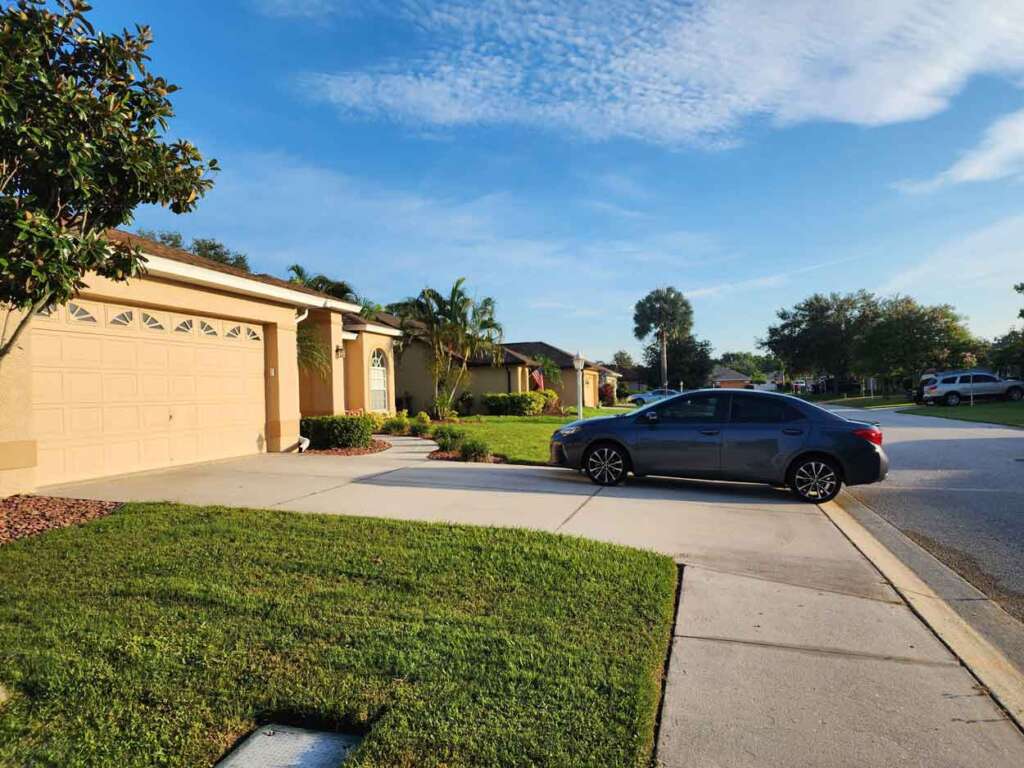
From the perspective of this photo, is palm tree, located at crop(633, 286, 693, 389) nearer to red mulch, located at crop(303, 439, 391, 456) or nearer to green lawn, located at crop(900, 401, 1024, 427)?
green lawn, located at crop(900, 401, 1024, 427)

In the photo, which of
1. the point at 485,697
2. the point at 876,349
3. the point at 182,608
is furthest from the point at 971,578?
the point at 876,349

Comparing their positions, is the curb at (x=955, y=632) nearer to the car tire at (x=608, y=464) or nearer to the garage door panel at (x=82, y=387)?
the car tire at (x=608, y=464)

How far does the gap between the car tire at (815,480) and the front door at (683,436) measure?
1.04 m

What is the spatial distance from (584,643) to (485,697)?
82cm

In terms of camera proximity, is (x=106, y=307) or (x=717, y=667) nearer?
(x=717, y=667)

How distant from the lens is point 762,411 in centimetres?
891

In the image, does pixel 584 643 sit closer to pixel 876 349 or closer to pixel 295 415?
pixel 295 415

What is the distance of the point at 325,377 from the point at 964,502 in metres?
13.1

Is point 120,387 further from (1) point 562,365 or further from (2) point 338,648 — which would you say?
(1) point 562,365

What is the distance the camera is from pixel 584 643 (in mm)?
3721

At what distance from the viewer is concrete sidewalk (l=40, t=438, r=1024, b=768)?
291 cm

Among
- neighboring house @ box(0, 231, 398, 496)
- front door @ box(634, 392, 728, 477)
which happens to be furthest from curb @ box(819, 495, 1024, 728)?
neighboring house @ box(0, 231, 398, 496)

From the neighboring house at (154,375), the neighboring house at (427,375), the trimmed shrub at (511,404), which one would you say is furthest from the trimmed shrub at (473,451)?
the trimmed shrub at (511,404)

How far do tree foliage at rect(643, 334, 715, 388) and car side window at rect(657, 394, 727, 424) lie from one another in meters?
58.2
